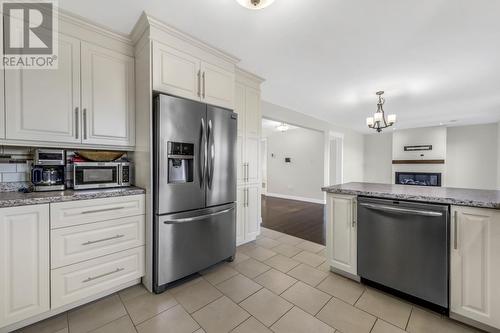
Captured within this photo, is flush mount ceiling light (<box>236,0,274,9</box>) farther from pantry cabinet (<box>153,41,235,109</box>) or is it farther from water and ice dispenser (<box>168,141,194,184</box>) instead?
water and ice dispenser (<box>168,141,194,184</box>)

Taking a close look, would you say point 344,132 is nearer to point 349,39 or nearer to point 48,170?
point 349,39

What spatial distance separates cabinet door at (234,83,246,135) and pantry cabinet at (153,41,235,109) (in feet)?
1.09

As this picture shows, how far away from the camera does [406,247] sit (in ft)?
5.78

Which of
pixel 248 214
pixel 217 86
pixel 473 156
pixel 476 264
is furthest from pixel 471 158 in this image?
pixel 217 86

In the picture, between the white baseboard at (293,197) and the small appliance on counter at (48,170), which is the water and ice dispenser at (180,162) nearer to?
the small appliance on counter at (48,170)

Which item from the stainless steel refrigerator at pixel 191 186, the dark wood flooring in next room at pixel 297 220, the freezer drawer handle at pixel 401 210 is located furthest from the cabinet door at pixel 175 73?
the dark wood flooring in next room at pixel 297 220

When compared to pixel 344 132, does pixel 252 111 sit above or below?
below

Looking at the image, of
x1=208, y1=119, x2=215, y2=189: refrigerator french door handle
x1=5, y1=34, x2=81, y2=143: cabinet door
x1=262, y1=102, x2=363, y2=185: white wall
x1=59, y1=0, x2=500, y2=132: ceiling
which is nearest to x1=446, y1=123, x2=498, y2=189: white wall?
x1=262, y1=102, x2=363, y2=185: white wall

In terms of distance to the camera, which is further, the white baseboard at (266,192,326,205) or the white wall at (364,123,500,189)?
the white baseboard at (266,192,326,205)

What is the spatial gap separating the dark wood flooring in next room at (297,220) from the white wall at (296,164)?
0.92 meters

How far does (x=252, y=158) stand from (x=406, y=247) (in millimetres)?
2065

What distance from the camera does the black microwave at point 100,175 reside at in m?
1.88

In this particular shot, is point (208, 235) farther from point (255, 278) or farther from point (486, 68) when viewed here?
point (486, 68)

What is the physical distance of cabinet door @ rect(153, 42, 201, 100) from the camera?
1.92 meters
